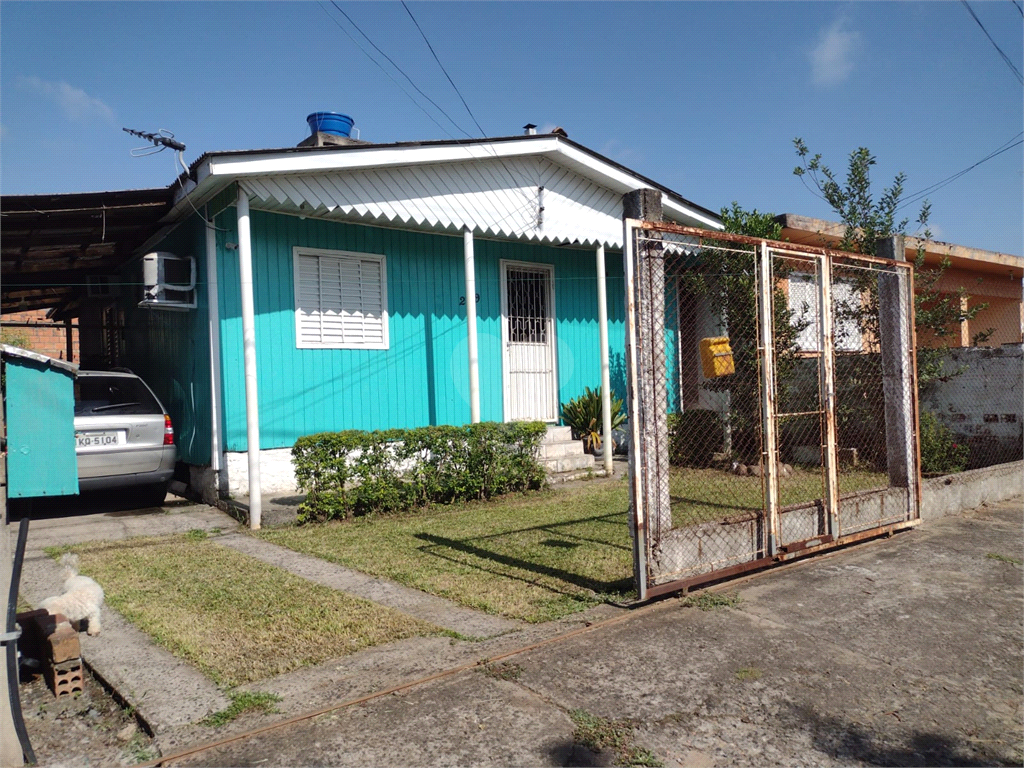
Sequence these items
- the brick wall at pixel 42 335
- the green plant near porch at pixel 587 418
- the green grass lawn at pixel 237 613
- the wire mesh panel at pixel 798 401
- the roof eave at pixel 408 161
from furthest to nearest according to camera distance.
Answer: the brick wall at pixel 42 335, the green plant near porch at pixel 587 418, the roof eave at pixel 408 161, the wire mesh panel at pixel 798 401, the green grass lawn at pixel 237 613

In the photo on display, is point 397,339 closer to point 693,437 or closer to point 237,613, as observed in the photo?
point 693,437

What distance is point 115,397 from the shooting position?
8031mm

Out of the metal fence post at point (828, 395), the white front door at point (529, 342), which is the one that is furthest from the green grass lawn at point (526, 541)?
the white front door at point (529, 342)

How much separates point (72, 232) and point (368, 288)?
11.4ft

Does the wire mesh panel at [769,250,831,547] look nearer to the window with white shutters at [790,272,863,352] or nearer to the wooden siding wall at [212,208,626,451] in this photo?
the window with white shutters at [790,272,863,352]

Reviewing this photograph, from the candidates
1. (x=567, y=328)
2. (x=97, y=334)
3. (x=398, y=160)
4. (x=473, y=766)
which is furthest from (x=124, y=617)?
(x=97, y=334)

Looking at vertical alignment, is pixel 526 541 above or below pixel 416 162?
below

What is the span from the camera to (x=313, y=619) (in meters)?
4.43

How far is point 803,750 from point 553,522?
4.33 meters

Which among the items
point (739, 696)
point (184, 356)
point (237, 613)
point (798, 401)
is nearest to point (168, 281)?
point (184, 356)

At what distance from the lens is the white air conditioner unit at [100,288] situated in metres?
12.0

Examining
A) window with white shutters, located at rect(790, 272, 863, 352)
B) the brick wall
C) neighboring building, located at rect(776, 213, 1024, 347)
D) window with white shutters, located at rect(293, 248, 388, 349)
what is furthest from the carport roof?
neighboring building, located at rect(776, 213, 1024, 347)

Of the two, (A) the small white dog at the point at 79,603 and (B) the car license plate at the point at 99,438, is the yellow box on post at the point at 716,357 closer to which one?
(A) the small white dog at the point at 79,603

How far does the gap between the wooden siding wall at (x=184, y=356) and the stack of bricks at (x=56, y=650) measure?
5.18 metres
